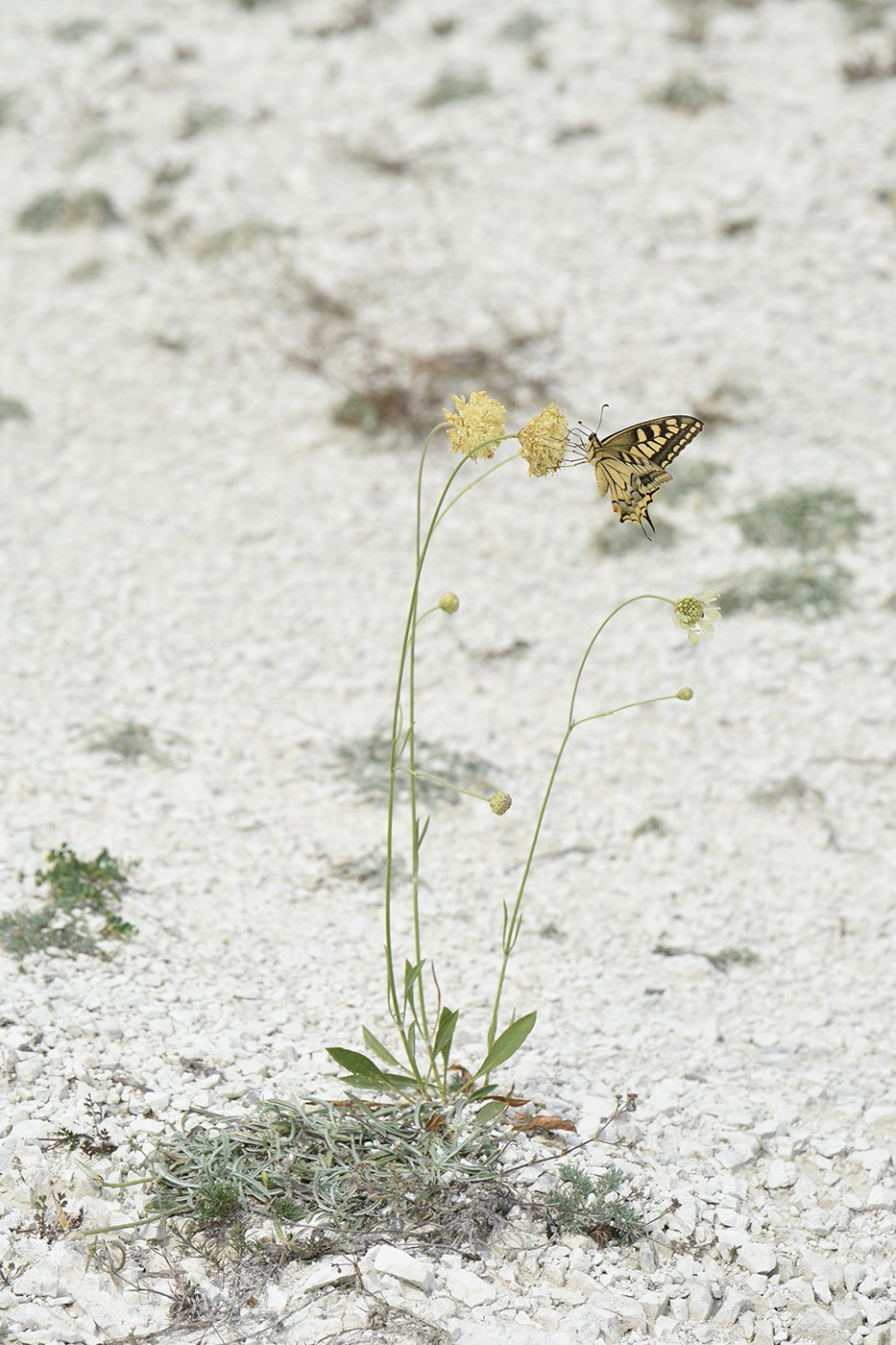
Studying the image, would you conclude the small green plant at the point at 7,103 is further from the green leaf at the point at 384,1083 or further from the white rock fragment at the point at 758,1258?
the white rock fragment at the point at 758,1258

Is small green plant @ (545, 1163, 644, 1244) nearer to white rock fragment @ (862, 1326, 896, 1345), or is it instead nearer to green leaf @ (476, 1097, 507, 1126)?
green leaf @ (476, 1097, 507, 1126)

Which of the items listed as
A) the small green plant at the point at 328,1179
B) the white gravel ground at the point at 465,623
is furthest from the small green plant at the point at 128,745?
the small green plant at the point at 328,1179

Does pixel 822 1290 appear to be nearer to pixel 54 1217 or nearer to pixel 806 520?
pixel 54 1217

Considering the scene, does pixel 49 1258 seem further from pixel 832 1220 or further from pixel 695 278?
pixel 695 278

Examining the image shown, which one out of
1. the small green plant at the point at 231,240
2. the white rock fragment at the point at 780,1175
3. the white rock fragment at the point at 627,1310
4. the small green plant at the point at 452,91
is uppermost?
the small green plant at the point at 452,91

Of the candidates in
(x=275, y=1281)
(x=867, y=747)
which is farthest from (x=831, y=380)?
(x=275, y=1281)

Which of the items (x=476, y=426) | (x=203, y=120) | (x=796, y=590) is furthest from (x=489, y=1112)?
(x=203, y=120)

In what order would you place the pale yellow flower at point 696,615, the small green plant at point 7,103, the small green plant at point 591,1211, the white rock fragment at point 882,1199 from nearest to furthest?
1. the pale yellow flower at point 696,615
2. the small green plant at point 591,1211
3. the white rock fragment at point 882,1199
4. the small green plant at point 7,103
